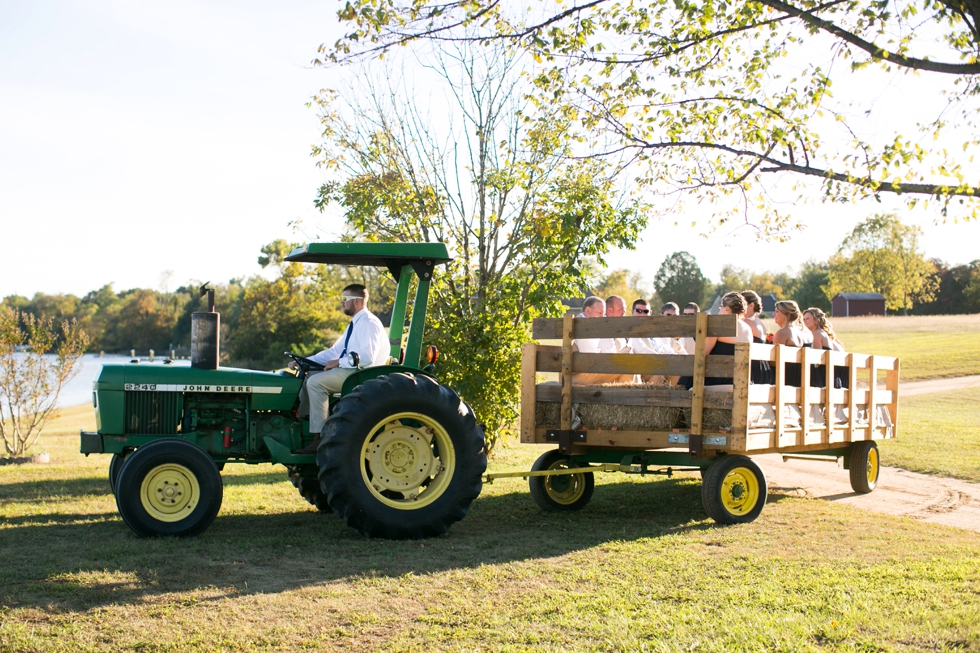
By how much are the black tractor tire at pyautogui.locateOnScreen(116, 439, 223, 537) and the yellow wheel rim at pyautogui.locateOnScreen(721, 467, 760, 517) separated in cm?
411

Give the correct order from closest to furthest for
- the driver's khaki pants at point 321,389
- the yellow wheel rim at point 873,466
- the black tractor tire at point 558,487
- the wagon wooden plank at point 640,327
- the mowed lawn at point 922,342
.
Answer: the driver's khaki pants at point 321,389
the wagon wooden plank at point 640,327
the black tractor tire at point 558,487
the yellow wheel rim at point 873,466
the mowed lawn at point 922,342

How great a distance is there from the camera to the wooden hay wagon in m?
7.02

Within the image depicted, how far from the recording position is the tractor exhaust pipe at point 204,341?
6.71m

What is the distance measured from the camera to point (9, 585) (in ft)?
16.4

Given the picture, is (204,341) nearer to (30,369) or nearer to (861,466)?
(861,466)

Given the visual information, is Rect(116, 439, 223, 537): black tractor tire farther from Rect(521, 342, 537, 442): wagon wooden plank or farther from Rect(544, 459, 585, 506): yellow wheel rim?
Rect(544, 459, 585, 506): yellow wheel rim

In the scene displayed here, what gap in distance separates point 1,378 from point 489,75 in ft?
27.5

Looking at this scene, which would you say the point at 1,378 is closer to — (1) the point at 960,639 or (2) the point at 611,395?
(2) the point at 611,395

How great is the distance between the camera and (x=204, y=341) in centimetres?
685

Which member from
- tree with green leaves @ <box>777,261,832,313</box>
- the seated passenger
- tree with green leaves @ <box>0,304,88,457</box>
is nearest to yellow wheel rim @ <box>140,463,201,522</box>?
the seated passenger

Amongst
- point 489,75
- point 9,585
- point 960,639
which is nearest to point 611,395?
point 960,639

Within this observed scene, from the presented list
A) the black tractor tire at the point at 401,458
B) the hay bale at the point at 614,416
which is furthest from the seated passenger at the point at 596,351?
the black tractor tire at the point at 401,458

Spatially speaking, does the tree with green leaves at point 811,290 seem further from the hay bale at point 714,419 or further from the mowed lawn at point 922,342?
the hay bale at point 714,419

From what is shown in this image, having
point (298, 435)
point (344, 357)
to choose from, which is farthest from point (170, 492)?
point (344, 357)
